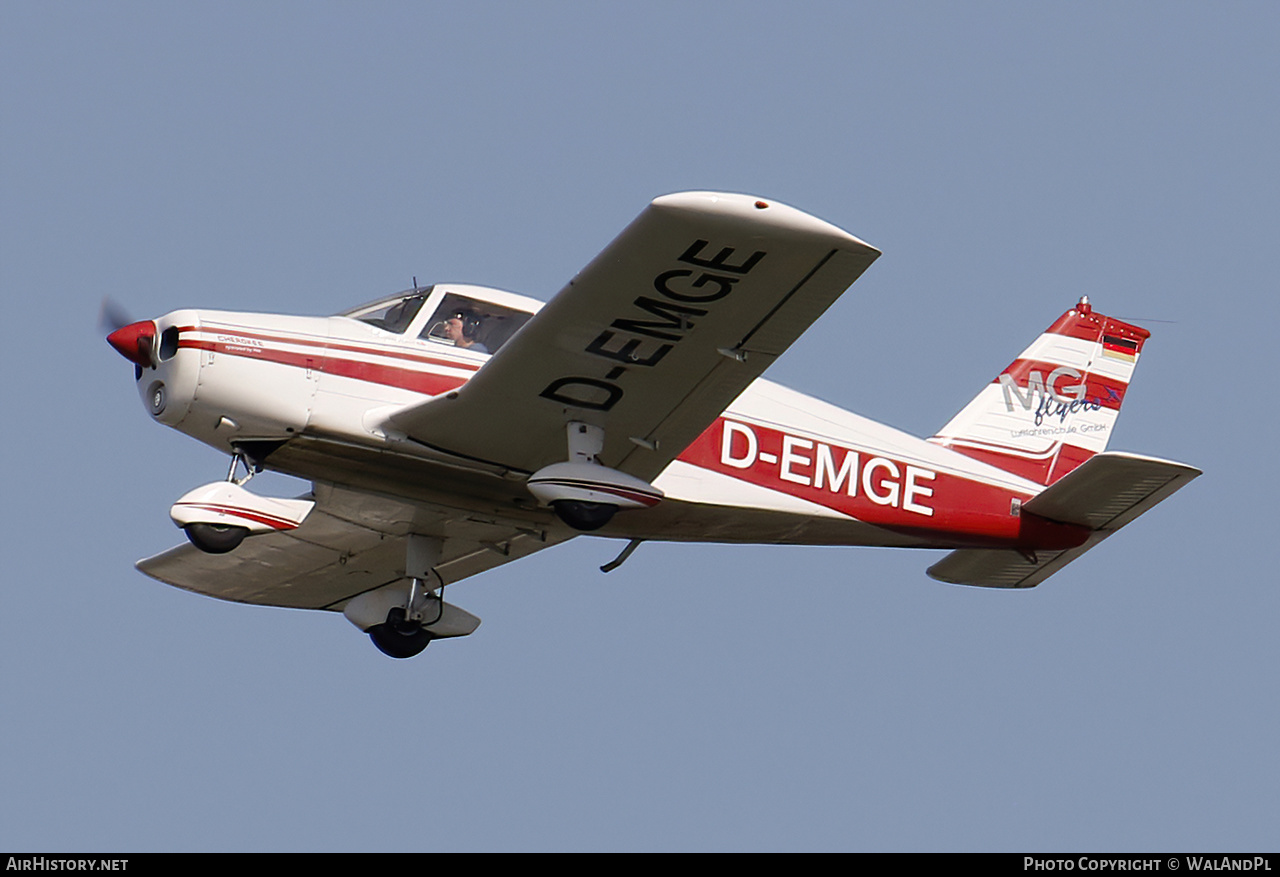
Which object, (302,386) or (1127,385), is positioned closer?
(302,386)

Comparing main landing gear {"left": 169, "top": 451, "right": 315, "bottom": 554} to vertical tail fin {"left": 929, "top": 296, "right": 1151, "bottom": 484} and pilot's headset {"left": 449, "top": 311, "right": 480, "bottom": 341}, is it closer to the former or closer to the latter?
pilot's headset {"left": 449, "top": 311, "right": 480, "bottom": 341}

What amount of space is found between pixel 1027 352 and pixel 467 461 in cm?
556

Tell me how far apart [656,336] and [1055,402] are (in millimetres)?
5084

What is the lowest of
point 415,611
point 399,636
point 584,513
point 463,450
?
point 399,636

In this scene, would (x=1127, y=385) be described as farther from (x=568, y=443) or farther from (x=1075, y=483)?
(x=568, y=443)

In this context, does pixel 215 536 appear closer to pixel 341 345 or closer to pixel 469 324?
pixel 341 345

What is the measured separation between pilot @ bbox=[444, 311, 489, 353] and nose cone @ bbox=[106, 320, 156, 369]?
1.93m

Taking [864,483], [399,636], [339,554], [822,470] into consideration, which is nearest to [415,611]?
[399,636]

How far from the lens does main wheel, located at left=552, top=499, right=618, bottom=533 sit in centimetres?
1210

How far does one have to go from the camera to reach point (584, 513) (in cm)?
1218

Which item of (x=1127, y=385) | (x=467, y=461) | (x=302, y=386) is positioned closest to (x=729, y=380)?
(x=467, y=461)

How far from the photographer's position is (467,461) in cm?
1251

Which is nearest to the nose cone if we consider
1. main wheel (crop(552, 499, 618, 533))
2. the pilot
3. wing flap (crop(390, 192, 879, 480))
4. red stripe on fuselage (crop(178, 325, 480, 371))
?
red stripe on fuselage (crop(178, 325, 480, 371))
